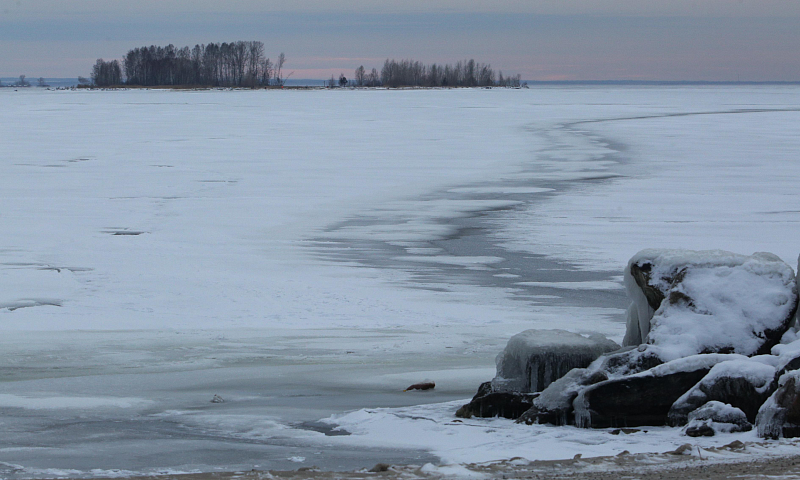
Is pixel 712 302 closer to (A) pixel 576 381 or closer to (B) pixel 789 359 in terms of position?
(B) pixel 789 359

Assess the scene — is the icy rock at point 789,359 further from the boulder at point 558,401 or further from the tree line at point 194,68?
the tree line at point 194,68

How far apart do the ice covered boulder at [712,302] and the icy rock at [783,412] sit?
69cm

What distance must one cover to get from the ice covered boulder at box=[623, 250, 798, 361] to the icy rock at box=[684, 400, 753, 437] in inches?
19.4

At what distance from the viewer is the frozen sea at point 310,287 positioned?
5.28 metres

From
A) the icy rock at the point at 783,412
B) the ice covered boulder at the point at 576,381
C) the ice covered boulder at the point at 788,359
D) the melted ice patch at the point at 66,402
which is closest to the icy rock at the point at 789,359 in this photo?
the ice covered boulder at the point at 788,359

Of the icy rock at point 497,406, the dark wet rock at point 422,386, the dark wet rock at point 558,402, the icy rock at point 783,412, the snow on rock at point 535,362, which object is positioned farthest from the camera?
the dark wet rock at point 422,386

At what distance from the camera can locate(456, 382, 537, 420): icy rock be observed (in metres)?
5.61

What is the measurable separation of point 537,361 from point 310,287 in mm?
3826

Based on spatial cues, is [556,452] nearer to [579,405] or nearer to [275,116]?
[579,405]

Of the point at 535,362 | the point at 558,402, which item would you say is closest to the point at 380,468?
the point at 558,402

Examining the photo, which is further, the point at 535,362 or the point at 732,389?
the point at 535,362

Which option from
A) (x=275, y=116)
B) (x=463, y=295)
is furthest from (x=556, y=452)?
(x=275, y=116)

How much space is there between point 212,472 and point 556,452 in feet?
5.69

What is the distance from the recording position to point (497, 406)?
5.62 metres
